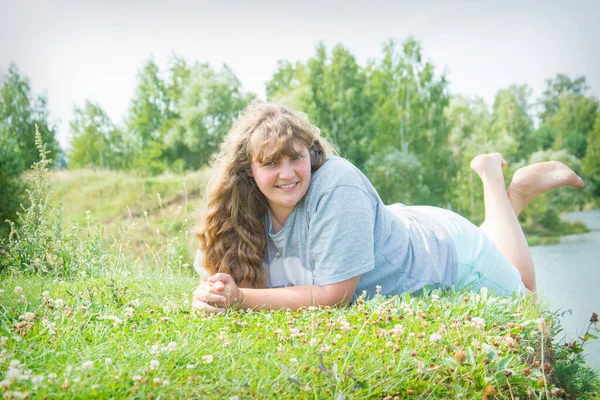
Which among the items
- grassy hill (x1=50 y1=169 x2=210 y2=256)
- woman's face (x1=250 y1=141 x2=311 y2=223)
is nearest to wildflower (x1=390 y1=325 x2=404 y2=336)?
woman's face (x1=250 y1=141 x2=311 y2=223)

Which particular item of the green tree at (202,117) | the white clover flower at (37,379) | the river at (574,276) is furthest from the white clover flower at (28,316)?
the green tree at (202,117)

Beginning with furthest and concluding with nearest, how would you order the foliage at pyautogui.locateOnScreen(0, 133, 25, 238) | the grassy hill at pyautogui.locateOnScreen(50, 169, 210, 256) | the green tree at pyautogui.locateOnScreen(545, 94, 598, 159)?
1. the grassy hill at pyautogui.locateOnScreen(50, 169, 210, 256)
2. the green tree at pyautogui.locateOnScreen(545, 94, 598, 159)
3. the foliage at pyautogui.locateOnScreen(0, 133, 25, 238)

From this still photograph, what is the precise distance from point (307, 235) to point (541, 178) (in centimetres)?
261

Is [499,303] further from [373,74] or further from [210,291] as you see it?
[373,74]

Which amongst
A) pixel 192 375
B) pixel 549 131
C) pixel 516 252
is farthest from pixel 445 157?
pixel 192 375

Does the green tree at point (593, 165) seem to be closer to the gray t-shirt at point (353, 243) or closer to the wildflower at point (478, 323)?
the gray t-shirt at point (353, 243)

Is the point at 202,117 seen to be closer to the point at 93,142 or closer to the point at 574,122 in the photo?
the point at 93,142

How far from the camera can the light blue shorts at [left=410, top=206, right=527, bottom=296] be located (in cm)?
382

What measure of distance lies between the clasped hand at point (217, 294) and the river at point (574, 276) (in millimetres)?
2256

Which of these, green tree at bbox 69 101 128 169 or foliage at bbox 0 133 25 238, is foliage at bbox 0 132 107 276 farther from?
green tree at bbox 69 101 128 169

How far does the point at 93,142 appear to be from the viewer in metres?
20.8

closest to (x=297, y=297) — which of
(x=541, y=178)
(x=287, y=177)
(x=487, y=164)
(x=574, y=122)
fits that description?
(x=287, y=177)

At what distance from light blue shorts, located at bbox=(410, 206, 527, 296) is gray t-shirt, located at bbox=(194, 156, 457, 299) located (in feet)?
0.37

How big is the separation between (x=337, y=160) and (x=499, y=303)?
1309 millimetres
